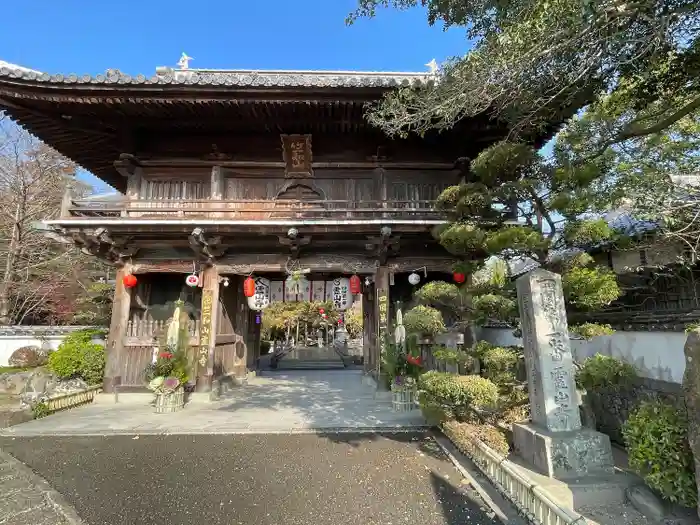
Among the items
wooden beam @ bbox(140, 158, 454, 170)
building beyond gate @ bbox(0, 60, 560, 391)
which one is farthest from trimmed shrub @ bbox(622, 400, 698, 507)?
wooden beam @ bbox(140, 158, 454, 170)

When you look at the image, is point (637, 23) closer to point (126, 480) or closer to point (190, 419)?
point (126, 480)

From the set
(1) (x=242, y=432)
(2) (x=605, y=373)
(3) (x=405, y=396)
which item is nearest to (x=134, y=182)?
(1) (x=242, y=432)

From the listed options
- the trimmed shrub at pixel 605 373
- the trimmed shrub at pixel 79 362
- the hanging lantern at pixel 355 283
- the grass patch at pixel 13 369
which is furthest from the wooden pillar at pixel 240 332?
the trimmed shrub at pixel 605 373

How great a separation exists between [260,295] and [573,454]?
334 inches

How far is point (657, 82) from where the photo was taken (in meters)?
5.30

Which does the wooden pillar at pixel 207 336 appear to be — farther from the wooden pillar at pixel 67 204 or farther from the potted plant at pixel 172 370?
the wooden pillar at pixel 67 204

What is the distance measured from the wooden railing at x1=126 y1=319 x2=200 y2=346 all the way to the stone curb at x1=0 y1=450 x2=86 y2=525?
423 cm

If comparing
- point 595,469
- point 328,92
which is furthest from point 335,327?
point 595,469

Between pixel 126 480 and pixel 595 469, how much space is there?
236 inches

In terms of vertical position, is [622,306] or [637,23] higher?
[637,23]

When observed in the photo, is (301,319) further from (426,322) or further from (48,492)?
(48,492)

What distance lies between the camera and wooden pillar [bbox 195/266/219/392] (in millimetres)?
9672

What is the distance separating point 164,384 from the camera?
864 centimetres

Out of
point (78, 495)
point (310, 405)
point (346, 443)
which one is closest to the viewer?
point (78, 495)
